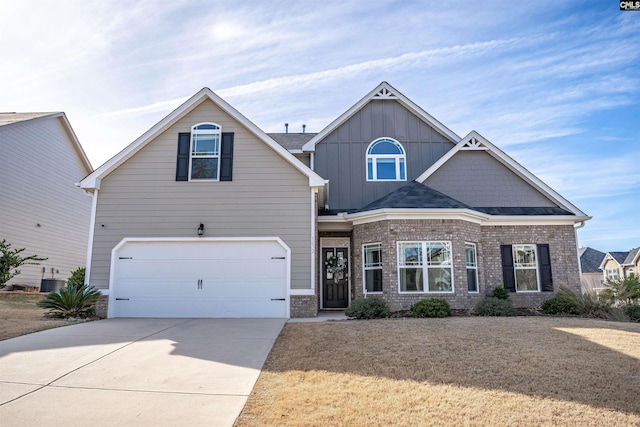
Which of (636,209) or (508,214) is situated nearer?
(508,214)

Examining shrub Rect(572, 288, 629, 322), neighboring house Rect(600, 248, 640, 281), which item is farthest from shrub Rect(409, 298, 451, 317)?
neighboring house Rect(600, 248, 640, 281)

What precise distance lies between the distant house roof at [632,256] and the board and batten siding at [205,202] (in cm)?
3970

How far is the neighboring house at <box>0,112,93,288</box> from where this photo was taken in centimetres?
1739

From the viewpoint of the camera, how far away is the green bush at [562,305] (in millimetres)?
11539

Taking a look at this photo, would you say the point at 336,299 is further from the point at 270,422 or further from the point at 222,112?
the point at 270,422

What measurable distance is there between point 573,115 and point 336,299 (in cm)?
1021

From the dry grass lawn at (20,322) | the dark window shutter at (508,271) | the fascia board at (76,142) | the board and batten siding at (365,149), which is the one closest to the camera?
the dry grass lawn at (20,322)

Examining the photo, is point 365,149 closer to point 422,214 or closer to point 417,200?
point 417,200

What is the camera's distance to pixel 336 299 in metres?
14.7

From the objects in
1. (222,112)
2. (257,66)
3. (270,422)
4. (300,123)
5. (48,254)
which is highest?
(300,123)

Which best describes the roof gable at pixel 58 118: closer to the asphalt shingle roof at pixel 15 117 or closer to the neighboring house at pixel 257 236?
the asphalt shingle roof at pixel 15 117

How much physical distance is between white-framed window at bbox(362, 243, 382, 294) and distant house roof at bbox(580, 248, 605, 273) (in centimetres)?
4010

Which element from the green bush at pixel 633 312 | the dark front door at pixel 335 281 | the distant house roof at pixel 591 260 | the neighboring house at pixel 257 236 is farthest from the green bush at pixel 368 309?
the distant house roof at pixel 591 260

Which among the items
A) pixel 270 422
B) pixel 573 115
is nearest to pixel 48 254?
pixel 270 422
